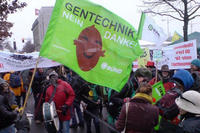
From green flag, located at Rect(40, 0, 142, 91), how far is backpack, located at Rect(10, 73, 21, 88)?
5382 millimetres

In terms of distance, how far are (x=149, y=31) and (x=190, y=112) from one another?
293cm

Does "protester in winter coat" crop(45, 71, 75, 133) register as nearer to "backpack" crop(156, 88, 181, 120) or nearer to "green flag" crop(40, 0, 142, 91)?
"green flag" crop(40, 0, 142, 91)

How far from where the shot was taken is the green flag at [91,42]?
3049 millimetres

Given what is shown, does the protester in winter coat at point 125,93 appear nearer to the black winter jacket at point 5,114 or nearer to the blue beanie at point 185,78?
the blue beanie at point 185,78

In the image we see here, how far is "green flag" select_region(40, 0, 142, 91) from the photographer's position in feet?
10.0

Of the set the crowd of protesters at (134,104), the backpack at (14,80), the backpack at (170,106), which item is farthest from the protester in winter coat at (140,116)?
the backpack at (14,80)

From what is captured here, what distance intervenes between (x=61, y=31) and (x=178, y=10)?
12.4 meters

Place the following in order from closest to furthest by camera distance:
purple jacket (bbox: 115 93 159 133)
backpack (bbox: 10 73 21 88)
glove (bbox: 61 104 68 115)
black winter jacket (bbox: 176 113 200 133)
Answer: black winter jacket (bbox: 176 113 200 133), purple jacket (bbox: 115 93 159 133), glove (bbox: 61 104 68 115), backpack (bbox: 10 73 21 88)

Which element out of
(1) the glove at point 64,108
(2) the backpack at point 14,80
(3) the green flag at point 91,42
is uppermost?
(3) the green flag at point 91,42

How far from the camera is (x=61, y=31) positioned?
307 cm

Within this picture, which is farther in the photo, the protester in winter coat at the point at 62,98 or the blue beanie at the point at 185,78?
the protester in winter coat at the point at 62,98

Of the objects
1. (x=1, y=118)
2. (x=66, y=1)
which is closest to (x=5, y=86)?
(x=1, y=118)

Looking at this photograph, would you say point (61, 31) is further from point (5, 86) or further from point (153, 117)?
point (5, 86)

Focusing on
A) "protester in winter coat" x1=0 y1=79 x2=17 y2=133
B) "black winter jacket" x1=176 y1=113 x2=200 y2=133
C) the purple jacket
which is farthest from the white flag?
"protester in winter coat" x1=0 y1=79 x2=17 y2=133
